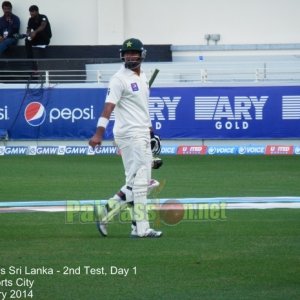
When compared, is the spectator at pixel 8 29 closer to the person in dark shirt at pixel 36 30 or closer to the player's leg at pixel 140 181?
the person in dark shirt at pixel 36 30

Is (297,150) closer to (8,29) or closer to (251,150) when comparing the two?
(251,150)

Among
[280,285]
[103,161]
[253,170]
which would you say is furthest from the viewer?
[103,161]

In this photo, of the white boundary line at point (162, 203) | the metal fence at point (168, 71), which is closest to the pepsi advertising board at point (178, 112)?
the metal fence at point (168, 71)

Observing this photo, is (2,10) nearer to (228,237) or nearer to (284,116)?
(284,116)

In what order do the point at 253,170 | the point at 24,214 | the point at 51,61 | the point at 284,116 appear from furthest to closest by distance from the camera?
1. the point at 51,61
2. the point at 284,116
3. the point at 253,170
4. the point at 24,214

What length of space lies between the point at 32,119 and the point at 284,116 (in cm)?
577

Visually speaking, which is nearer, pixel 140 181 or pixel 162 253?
pixel 162 253

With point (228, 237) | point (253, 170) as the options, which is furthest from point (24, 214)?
point (253, 170)

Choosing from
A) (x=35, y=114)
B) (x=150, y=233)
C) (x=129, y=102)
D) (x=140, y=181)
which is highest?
(x=129, y=102)

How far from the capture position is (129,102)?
11.7 meters

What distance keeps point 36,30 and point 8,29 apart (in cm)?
80

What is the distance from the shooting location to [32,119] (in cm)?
2647

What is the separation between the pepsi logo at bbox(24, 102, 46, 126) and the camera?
26.4 meters

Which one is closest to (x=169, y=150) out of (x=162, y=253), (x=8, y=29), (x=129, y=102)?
(x=8, y=29)
